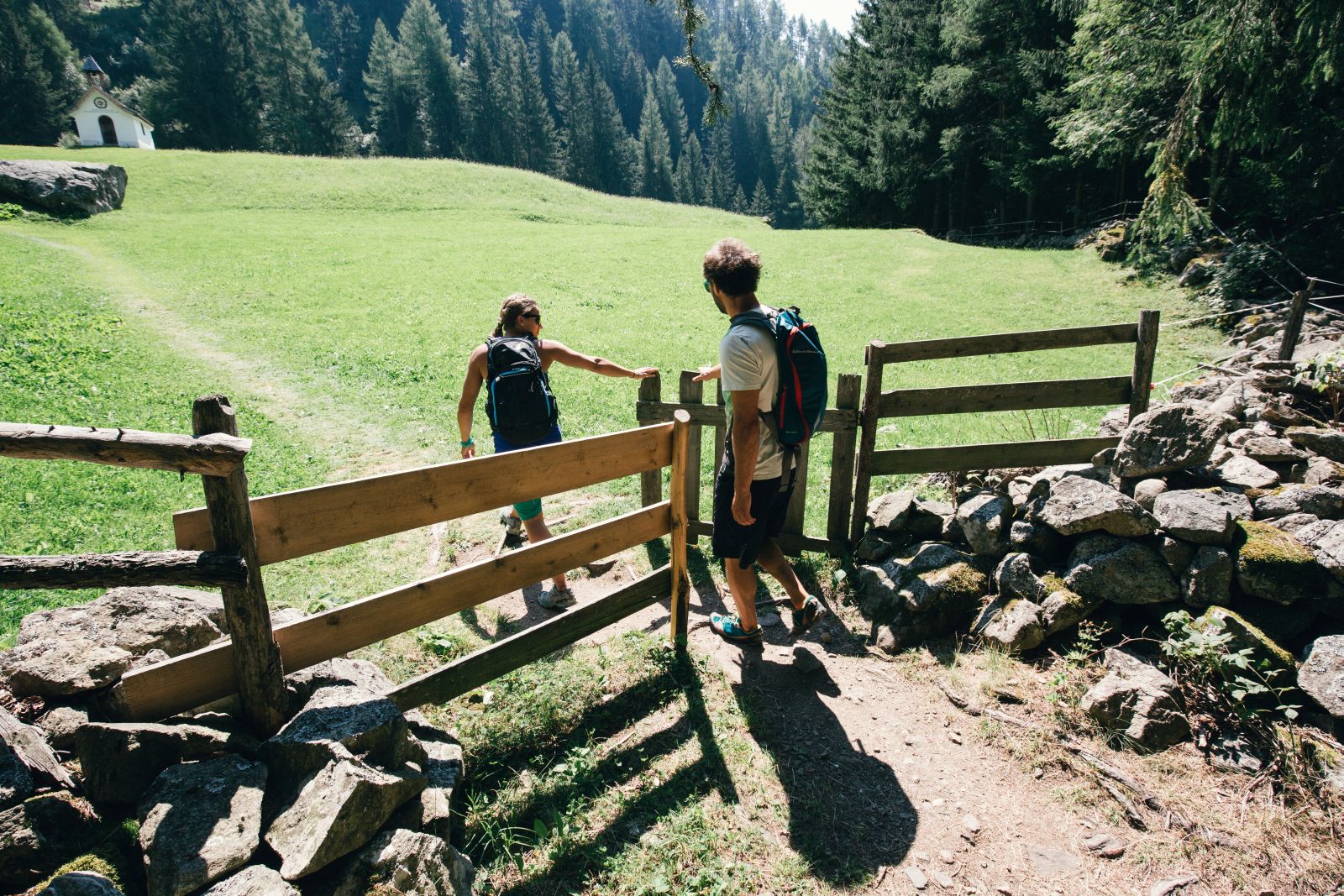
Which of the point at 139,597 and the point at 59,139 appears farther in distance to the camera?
the point at 59,139

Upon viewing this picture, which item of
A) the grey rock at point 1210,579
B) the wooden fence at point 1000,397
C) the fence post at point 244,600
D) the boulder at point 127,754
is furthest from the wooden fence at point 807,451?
the boulder at point 127,754

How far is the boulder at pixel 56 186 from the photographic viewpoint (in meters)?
26.2

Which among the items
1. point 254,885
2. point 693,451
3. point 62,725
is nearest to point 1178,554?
point 693,451

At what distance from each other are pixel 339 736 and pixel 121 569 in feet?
3.29

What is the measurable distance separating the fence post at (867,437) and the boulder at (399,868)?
412 cm

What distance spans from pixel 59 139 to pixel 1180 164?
81.0 meters

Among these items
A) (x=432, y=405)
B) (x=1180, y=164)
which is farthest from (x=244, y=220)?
(x=1180, y=164)

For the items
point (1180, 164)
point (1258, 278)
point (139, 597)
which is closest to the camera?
point (139, 597)

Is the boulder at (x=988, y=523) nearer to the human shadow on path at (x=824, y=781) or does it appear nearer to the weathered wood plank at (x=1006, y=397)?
the weathered wood plank at (x=1006, y=397)

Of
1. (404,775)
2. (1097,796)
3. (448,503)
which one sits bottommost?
(1097,796)

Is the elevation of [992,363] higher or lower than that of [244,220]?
lower

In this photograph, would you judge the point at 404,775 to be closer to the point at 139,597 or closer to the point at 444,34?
the point at 139,597

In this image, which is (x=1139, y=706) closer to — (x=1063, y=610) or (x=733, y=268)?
(x=1063, y=610)

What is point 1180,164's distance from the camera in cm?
948
